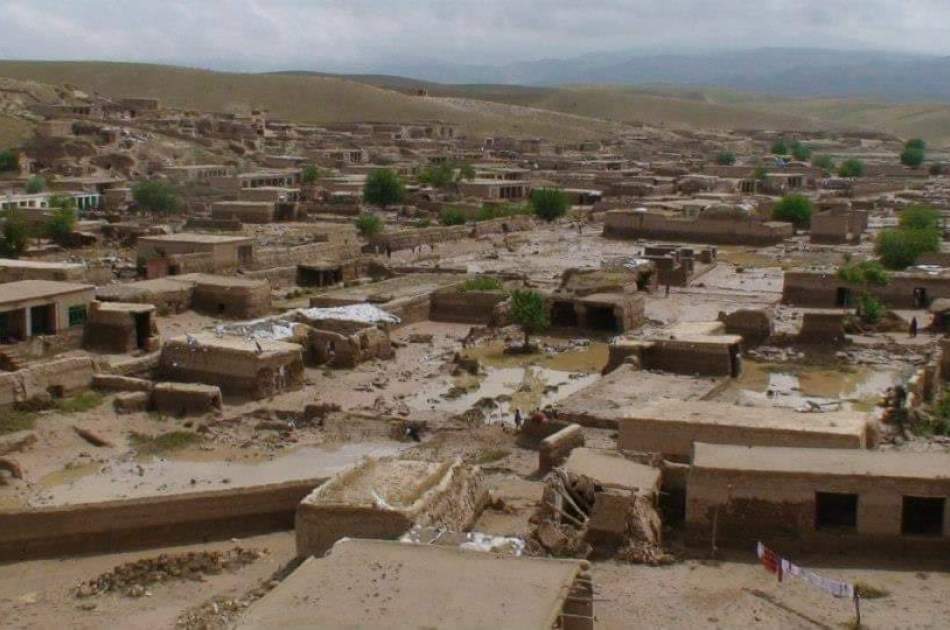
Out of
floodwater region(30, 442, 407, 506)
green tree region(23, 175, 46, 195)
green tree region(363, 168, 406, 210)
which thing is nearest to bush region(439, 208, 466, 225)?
green tree region(363, 168, 406, 210)

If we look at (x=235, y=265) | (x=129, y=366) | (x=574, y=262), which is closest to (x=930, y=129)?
(x=574, y=262)

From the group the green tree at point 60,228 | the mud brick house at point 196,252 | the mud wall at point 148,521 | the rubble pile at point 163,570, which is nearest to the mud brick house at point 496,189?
the green tree at point 60,228

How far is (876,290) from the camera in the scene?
3055cm

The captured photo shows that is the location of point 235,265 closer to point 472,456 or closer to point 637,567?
point 472,456

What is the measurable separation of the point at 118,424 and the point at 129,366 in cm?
263

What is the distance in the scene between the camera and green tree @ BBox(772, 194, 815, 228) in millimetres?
49906

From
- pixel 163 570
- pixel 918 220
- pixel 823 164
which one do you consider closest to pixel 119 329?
pixel 163 570

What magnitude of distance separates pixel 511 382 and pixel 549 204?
100 feet

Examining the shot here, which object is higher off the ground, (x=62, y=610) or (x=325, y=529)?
(x=325, y=529)

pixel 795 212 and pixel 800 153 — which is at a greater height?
pixel 800 153

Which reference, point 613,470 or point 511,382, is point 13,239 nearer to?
point 511,382

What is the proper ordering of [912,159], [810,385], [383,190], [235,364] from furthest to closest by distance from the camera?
[912,159], [383,190], [810,385], [235,364]

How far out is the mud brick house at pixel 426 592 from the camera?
944 cm

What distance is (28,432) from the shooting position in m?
18.5
